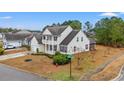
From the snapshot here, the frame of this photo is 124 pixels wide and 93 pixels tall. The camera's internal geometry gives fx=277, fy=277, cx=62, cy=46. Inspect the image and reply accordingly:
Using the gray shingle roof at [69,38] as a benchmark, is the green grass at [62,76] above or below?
below

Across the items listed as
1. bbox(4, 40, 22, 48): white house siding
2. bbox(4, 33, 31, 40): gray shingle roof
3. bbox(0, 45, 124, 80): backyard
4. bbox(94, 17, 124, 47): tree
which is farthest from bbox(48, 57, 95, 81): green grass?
bbox(4, 40, 22, 48): white house siding

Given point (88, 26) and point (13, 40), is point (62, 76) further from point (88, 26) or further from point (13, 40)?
point (13, 40)

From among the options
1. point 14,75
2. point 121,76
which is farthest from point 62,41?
point 121,76

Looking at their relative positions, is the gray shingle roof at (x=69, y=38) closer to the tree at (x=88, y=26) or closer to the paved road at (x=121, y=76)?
the tree at (x=88, y=26)

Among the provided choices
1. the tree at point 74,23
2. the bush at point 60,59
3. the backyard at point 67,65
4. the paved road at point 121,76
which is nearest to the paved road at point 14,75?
the backyard at point 67,65

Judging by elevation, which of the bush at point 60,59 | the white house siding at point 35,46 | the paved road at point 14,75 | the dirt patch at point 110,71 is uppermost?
the white house siding at point 35,46
